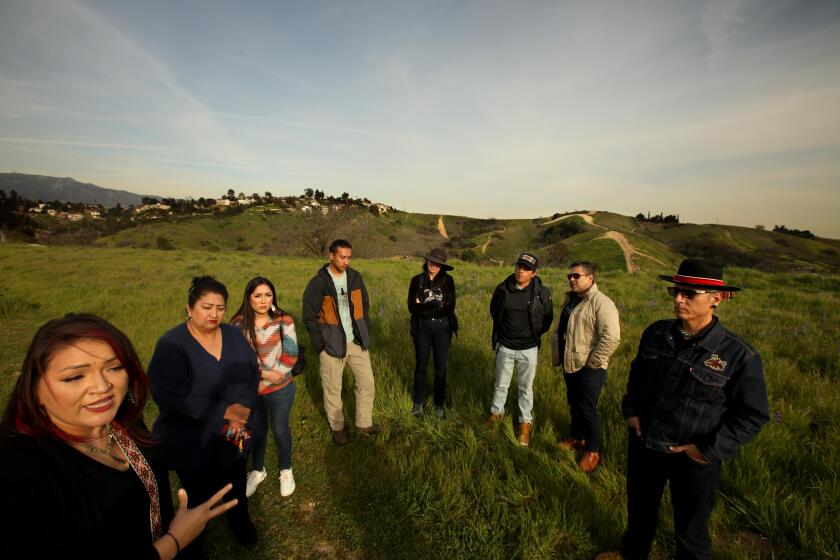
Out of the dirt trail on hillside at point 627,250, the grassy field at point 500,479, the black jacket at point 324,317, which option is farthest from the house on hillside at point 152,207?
the black jacket at point 324,317

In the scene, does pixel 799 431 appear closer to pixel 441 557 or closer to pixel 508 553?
pixel 508 553

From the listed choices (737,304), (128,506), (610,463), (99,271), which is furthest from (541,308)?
(99,271)

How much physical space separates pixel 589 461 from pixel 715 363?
Result: 2.12 metres

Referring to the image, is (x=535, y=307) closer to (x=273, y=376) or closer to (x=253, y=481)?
(x=273, y=376)

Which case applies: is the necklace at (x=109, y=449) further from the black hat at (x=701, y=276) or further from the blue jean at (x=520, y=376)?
the blue jean at (x=520, y=376)

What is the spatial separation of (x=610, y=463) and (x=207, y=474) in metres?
3.92

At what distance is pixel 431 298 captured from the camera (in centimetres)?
456

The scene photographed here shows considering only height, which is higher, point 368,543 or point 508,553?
point 508,553

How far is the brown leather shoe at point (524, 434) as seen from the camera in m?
4.09

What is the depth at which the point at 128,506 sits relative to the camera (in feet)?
4.35

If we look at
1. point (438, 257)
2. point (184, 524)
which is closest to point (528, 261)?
point (438, 257)

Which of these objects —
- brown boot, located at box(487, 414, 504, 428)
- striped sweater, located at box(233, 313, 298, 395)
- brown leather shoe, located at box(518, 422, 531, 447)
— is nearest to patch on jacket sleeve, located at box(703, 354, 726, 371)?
brown leather shoe, located at box(518, 422, 531, 447)

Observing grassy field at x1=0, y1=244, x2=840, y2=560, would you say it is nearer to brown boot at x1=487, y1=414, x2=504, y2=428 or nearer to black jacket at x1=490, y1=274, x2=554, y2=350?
brown boot at x1=487, y1=414, x2=504, y2=428

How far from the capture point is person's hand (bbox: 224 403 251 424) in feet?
8.57
